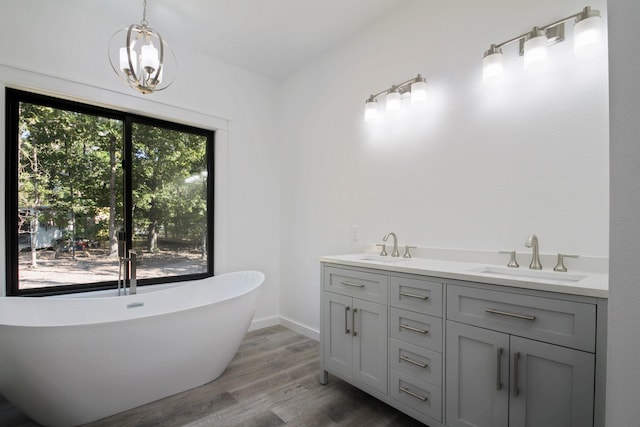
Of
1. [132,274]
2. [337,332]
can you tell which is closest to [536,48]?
[337,332]

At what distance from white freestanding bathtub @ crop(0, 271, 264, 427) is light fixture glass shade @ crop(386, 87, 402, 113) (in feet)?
5.66

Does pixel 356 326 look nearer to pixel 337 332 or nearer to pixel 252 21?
pixel 337 332

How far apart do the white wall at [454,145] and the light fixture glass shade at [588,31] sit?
71mm

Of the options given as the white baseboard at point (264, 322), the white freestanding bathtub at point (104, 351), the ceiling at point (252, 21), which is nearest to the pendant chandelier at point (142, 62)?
the ceiling at point (252, 21)

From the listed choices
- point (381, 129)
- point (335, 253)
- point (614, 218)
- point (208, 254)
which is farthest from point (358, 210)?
point (614, 218)

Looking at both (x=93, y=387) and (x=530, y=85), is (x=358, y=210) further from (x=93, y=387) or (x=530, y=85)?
(x=93, y=387)

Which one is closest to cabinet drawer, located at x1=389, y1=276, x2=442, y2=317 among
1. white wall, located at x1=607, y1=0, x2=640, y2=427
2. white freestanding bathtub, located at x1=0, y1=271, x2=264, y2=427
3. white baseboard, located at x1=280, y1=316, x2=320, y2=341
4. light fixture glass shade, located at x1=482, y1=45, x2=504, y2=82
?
white wall, located at x1=607, y1=0, x2=640, y2=427

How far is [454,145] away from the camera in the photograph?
79.1 inches

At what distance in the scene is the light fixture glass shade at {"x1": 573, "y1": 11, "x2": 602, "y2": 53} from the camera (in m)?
1.41

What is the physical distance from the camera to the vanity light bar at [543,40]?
1.42 m

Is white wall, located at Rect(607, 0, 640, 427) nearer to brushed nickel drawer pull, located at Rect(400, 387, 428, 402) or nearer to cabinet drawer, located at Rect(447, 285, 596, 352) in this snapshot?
cabinet drawer, located at Rect(447, 285, 596, 352)

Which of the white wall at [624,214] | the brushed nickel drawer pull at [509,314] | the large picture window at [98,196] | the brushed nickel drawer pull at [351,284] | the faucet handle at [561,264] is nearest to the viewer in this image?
the white wall at [624,214]

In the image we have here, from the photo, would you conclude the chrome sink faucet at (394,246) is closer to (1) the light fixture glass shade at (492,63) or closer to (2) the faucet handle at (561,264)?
(2) the faucet handle at (561,264)

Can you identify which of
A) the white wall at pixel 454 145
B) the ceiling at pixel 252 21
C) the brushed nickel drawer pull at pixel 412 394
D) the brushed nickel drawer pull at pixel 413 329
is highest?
the ceiling at pixel 252 21
